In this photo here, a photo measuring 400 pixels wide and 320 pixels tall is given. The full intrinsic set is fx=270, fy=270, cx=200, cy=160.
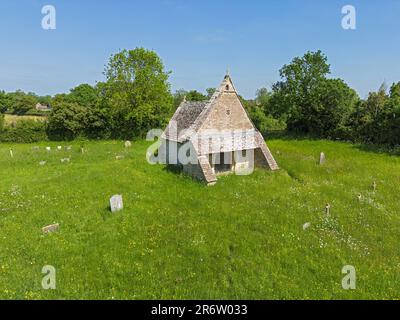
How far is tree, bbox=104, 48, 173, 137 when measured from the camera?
1650 inches

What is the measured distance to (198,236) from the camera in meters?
11.9

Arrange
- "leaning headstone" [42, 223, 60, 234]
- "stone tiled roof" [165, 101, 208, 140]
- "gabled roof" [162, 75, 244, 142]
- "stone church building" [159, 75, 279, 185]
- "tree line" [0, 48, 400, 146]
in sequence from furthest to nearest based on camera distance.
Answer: "tree line" [0, 48, 400, 146] → "stone tiled roof" [165, 101, 208, 140] → "gabled roof" [162, 75, 244, 142] → "stone church building" [159, 75, 279, 185] → "leaning headstone" [42, 223, 60, 234]

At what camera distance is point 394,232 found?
41.6 feet

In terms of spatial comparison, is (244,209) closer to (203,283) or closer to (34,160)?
(203,283)

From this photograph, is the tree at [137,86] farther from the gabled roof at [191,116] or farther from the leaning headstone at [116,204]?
the leaning headstone at [116,204]

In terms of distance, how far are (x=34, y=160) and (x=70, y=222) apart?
1739cm

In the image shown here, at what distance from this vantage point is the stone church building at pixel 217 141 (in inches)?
774

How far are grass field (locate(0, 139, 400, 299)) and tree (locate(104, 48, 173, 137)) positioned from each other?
2371 centimetres

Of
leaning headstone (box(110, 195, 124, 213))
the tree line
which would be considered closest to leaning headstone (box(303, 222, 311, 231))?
leaning headstone (box(110, 195, 124, 213))

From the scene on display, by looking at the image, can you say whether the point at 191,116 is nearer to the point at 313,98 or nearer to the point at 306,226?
the point at 306,226

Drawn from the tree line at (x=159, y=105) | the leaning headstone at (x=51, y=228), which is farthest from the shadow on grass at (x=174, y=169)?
the tree line at (x=159, y=105)

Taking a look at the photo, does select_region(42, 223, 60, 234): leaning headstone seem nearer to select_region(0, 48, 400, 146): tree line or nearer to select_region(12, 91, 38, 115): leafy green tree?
select_region(0, 48, 400, 146): tree line

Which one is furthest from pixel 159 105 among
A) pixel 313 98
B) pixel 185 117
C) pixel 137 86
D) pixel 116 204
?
pixel 116 204
